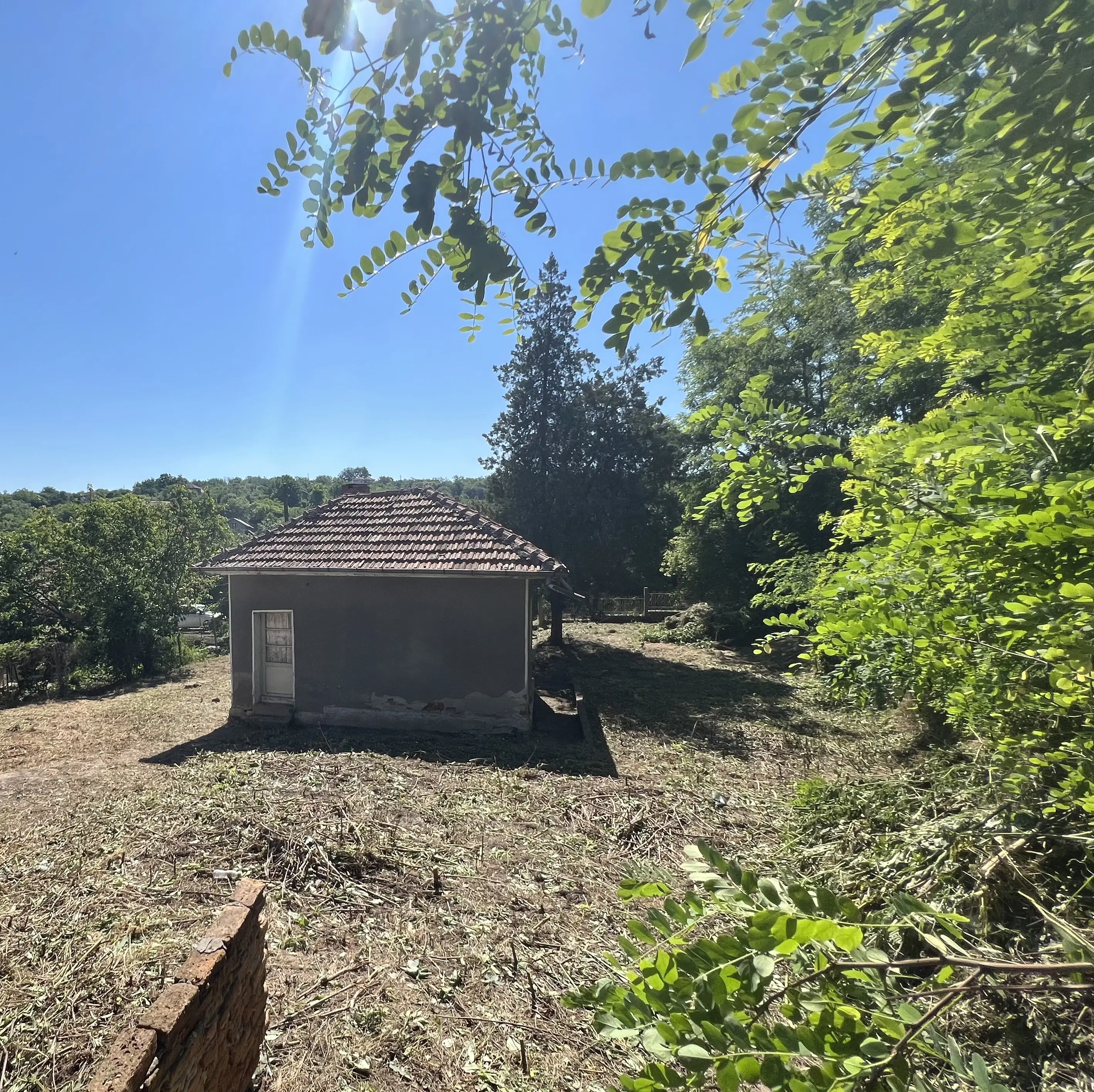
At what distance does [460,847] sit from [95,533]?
61.0ft

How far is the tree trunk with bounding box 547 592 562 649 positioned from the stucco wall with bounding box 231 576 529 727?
31.7 feet

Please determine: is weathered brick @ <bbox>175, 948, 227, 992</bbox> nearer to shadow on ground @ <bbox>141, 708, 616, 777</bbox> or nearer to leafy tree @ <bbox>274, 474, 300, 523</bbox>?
shadow on ground @ <bbox>141, 708, 616, 777</bbox>

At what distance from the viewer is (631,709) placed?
39.9ft

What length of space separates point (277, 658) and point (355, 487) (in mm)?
4207

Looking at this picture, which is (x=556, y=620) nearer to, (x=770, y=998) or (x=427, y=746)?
(x=427, y=746)

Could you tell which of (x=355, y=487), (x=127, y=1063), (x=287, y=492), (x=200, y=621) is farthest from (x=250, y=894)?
(x=287, y=492)

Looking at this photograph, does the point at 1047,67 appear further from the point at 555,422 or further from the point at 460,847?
the point at 555,422

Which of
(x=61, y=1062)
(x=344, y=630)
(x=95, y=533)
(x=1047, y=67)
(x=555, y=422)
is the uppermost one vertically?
(x=555, y=422)

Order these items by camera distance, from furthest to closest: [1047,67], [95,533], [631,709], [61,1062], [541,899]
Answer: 1. [95,533]
2. [631,709]
3. [541,899]
4. [61,1062]
5. [1047,67]

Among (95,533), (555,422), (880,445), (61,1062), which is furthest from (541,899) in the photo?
(95,533)

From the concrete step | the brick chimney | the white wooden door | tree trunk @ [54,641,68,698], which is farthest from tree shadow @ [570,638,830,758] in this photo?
tree trunk @ [54,641,68,698]

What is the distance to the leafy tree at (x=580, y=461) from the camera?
19.7 meters

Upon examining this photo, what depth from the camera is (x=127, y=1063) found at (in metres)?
2.03

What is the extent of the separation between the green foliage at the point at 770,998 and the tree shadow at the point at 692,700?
339 inches
